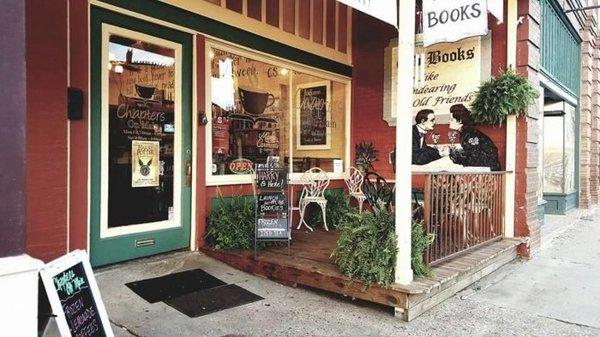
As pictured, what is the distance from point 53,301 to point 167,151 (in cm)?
288

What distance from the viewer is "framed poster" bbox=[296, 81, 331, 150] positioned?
23.7ft

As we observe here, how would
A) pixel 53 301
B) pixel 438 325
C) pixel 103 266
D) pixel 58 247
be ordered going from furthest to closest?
pixel 103 266
pixel 58 247
pixel 438 325
pixel 53 301

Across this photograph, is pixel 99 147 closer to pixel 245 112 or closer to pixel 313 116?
pixel 245 112

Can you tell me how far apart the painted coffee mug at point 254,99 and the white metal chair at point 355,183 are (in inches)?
70.7

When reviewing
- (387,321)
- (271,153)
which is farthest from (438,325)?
(271,153)

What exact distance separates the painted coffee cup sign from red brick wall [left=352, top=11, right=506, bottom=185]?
3.84 metres

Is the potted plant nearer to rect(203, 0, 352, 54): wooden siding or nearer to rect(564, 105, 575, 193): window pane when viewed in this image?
rect(203, 0, 352, 54): wooden siding

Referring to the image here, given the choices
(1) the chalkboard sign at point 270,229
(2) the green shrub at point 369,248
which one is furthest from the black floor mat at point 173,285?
(2) the green shrub at point 369,248

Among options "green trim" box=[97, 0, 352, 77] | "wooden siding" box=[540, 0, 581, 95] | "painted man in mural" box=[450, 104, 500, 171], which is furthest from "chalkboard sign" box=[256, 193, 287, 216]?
"wooden siding" box=[540, 0, 581, 95]

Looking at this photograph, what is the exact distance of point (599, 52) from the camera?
11469 millimetres

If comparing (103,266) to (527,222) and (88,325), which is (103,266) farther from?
(527,222)

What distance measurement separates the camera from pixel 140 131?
473 cm

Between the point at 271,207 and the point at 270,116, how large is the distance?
2.23 metres

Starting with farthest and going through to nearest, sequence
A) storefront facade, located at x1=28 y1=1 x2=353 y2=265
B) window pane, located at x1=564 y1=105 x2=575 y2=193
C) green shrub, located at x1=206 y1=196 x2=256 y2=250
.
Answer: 1. window pane, located at x1=564 y1=105 x2=575 y2=193
2. green shrub, located at x1=206 y1=196 x2=256 y2=250
3. storefront facade, located at x1=28 y1=1 x2=353 y2=265
